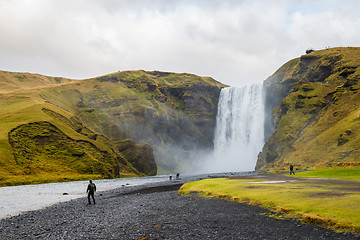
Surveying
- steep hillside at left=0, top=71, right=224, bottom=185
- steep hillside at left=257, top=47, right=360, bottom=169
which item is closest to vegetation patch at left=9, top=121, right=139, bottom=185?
steep hillside at left=0, top=71, right=224, bottom=185

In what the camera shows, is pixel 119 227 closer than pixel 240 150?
Yes

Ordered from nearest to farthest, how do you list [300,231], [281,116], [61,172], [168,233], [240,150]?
[300,231], [168,233], [61,172], [281,116], [240,150]

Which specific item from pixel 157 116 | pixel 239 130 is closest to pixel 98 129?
pixel 157 116

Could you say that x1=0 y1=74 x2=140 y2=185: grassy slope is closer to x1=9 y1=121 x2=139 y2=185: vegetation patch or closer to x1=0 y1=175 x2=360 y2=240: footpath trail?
x1=9 y1=121 x2=139 y2=185: vegetation patch

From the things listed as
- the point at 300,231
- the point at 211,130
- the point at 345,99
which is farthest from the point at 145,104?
the point at 300,231

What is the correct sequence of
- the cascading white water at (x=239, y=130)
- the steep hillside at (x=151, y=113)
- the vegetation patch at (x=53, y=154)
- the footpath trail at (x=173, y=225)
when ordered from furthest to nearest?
the steep hillside at (x=151, y=113) < the cascading white water at (x=239, y=130) < the vegetation patch at (x=53, y=154) < the footpath trail at (x=173, y=225)

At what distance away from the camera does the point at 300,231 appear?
12914 mm

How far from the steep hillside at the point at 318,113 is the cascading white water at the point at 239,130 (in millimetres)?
7374

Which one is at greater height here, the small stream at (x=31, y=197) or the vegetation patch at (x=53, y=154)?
the vegetation patch at (x=53, y=154)

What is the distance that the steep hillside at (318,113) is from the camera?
2980 inches

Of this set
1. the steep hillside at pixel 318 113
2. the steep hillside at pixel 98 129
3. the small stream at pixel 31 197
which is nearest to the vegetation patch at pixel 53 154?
the steep hillside at pixel 98 129

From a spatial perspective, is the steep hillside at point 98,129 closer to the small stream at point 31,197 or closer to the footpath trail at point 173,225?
the small stream at point 31,197

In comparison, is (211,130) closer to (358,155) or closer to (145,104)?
(145,104)

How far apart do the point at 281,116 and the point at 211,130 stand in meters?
69.9
